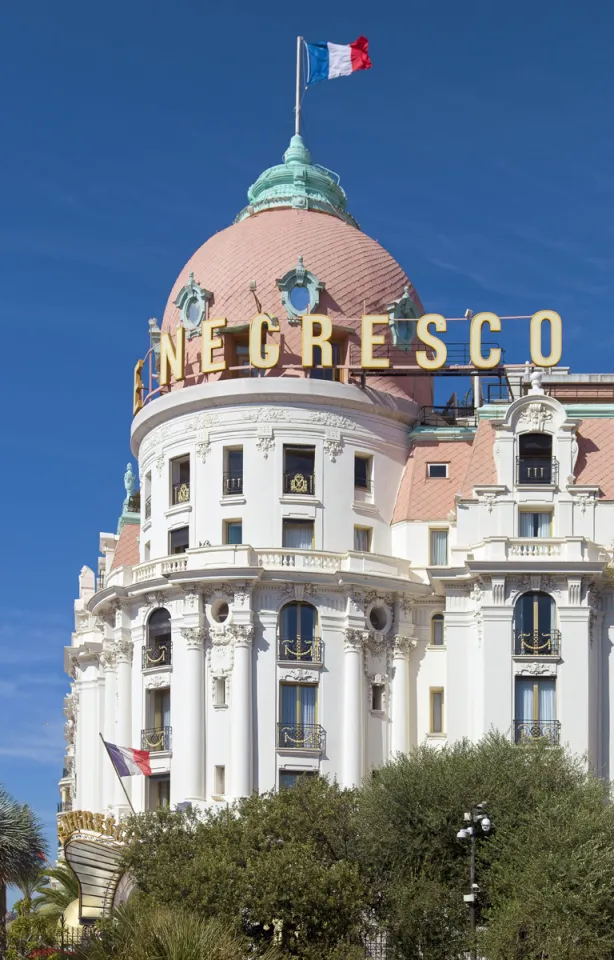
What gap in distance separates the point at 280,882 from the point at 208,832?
5.73 metres

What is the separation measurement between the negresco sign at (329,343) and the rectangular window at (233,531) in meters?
7.87

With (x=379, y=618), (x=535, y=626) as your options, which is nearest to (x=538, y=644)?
(x=535, y=626)

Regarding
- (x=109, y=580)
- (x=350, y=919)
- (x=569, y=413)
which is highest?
(x=569, y=413)

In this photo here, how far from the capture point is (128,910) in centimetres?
8281

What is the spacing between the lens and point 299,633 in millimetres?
102250

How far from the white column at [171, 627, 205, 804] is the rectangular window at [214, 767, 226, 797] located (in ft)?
2.17

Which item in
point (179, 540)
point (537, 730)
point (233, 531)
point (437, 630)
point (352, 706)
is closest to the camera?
point (537, 730)

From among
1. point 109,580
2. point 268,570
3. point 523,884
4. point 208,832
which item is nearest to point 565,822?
point 523,884

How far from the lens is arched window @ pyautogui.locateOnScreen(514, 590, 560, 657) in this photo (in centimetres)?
10000

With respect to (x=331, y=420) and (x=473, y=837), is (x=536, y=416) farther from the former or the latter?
(x=473, y=837)

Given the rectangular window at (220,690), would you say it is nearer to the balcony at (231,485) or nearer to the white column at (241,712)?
the white column at (241,712)

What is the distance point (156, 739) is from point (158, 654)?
4.43 m

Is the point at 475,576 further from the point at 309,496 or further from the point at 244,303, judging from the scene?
the point at 244,303

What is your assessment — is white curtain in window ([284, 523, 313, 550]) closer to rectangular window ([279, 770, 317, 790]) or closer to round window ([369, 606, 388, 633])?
round window ([369, 606, 388, 633])
